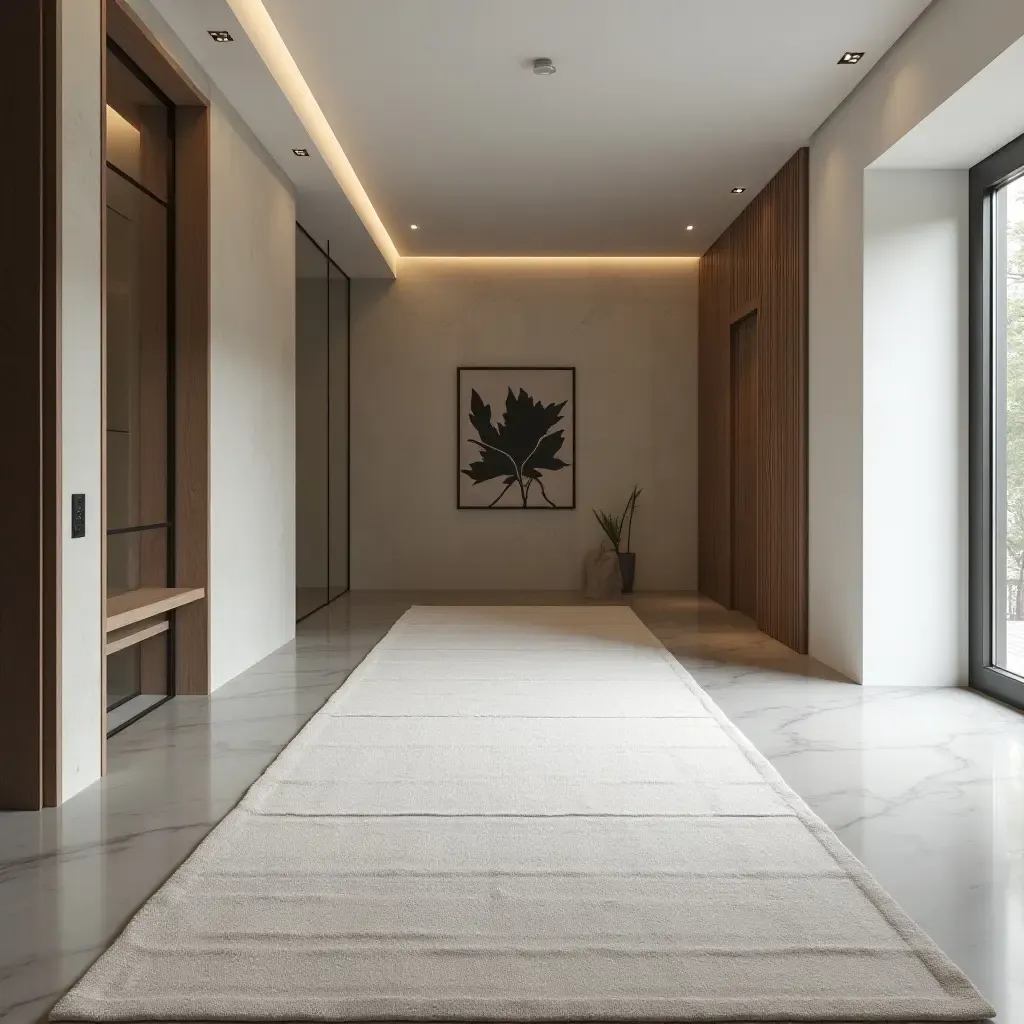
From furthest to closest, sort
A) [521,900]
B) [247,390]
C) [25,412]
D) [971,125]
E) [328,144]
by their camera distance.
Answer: [328,144]
[247,390]
[971,125]
[25,412]
[521,900]

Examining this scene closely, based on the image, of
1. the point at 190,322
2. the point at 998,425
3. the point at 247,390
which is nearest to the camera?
the point at 190,322

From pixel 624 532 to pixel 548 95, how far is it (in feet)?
14.4

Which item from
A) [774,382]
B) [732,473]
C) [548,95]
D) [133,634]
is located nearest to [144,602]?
[133,634]

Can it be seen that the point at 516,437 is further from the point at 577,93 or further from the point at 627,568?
the point at 577,93

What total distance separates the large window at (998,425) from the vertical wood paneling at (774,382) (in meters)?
1.00

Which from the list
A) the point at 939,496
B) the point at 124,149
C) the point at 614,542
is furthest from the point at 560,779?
the point at 614,542

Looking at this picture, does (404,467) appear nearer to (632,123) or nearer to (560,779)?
(632,123)

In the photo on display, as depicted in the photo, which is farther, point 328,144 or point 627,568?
point 627,568

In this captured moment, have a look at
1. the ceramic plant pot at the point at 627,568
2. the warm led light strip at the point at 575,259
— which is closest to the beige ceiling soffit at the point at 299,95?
the warm led light strip at the point at 575,259

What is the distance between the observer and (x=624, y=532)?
849cm

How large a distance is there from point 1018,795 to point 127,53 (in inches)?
149

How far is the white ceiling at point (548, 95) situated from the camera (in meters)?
3.89

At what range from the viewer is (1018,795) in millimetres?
2873

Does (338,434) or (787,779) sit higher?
(338,434)
